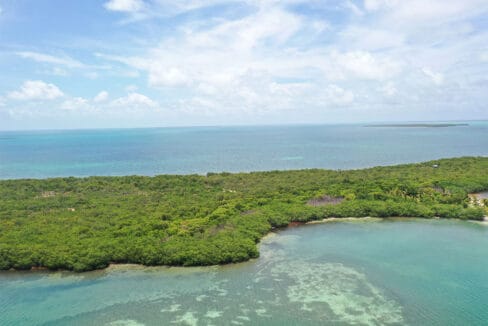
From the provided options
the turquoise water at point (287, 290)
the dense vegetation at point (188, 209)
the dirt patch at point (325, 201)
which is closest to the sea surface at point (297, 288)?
the turquoise water at point (287, 290)

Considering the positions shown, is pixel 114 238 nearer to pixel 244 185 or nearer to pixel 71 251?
pixel 71 251

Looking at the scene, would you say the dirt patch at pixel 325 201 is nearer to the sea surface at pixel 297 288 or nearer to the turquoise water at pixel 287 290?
the sea surface at pixel 297 288

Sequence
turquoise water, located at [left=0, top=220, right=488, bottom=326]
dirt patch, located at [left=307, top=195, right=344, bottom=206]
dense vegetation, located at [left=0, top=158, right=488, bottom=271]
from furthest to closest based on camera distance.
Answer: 1. dirt patch, located at [left=307, top=195, right=344, bottom=206]
2. dense vegetation, located at [left=0, top=158, right=488, bottom=271]
3. turquoise water, located at [left=0, top=220, right=488, bottom=326]

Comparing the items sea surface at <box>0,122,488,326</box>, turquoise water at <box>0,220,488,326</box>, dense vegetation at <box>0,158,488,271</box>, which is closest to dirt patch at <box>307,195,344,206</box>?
dense vegetation at <box>0,158,488,271</box>

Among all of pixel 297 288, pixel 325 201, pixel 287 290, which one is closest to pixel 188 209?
pixel 325 201

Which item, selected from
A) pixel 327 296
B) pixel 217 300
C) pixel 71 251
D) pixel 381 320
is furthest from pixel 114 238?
pixel 381 320

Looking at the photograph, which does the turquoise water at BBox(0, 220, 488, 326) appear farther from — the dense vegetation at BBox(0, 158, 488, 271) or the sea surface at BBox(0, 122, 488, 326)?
the dense vegetation at BBox(0, 158, 488, 271)
